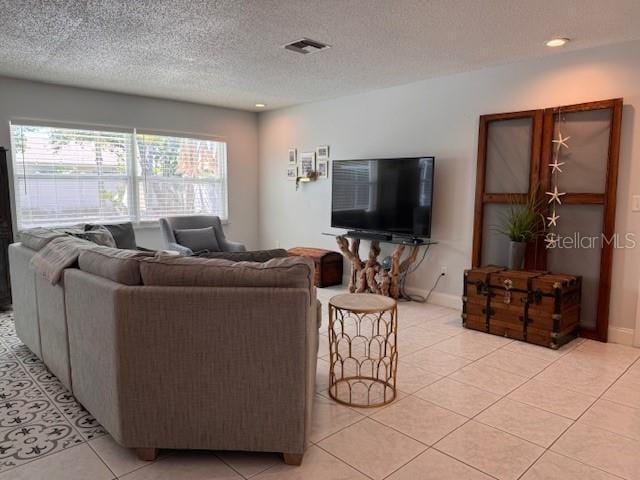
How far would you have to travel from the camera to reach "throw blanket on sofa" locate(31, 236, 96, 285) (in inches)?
91.4

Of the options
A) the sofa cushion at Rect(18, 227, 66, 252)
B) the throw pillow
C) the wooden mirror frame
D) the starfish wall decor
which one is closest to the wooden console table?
the wooden mirror frame

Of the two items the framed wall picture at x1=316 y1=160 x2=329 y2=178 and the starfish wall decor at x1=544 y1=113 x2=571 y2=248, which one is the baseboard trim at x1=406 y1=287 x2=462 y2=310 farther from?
the framed wall picture at x1=316 y1=160 x2=329 y2=178

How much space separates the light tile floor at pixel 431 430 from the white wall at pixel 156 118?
280cm

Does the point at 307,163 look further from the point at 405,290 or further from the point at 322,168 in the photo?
the point at 405,290

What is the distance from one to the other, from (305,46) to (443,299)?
2.78 meters

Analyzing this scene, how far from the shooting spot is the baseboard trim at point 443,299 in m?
4.52

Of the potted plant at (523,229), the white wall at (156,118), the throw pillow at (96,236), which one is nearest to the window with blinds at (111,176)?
the white wall at (156,118)

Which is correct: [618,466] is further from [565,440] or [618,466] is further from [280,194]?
[280,194]

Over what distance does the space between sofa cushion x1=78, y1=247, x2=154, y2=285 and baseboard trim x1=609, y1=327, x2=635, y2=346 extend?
137 inches

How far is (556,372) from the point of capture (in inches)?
117

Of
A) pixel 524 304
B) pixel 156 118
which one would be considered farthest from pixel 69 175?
pixel 524 304

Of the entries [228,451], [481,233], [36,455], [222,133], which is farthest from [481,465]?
[222,133]

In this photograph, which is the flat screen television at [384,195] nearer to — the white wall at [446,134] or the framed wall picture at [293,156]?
the white wall at [446,134]

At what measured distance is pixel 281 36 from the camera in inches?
129
